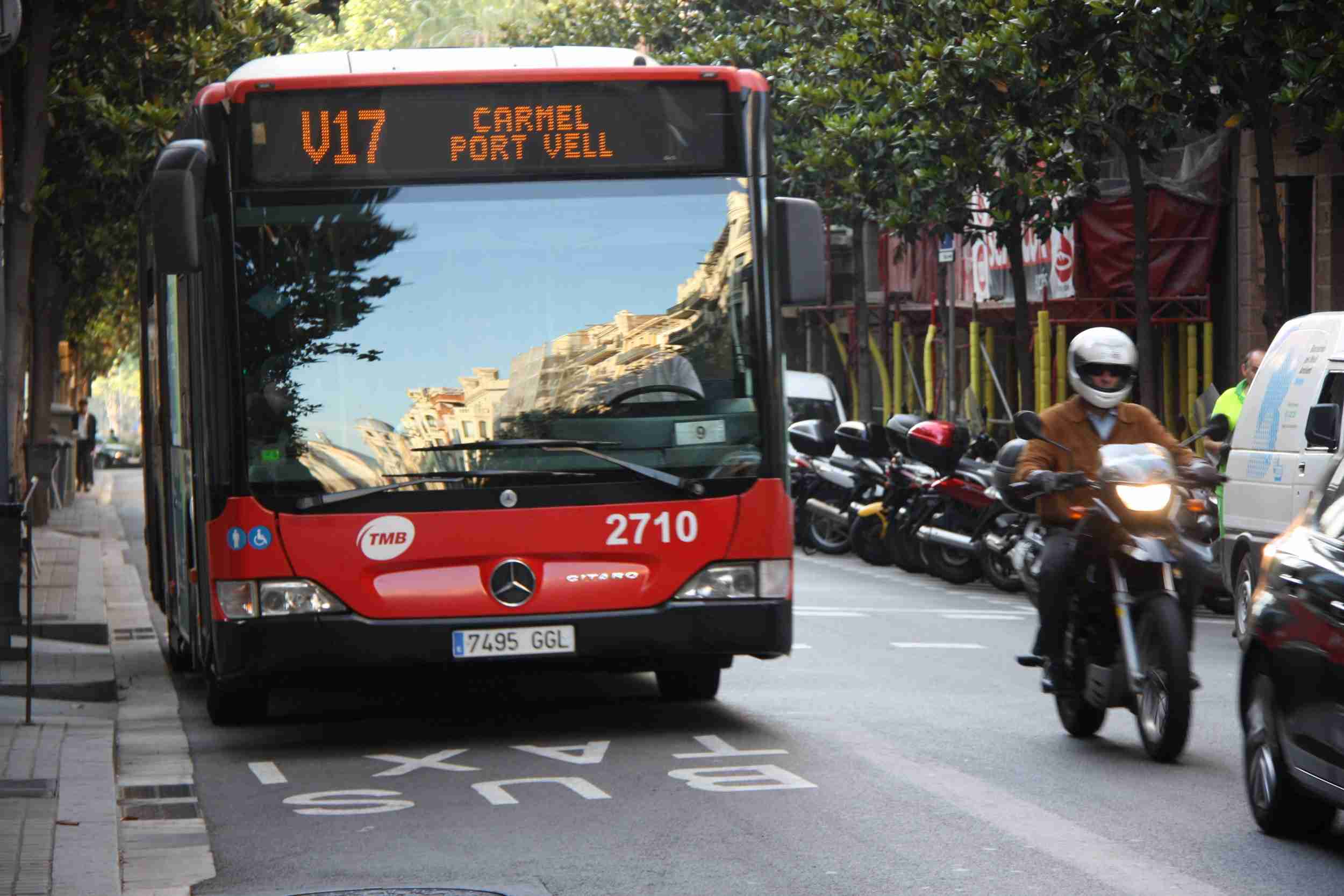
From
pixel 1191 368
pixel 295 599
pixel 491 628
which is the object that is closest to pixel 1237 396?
pixel 491 628

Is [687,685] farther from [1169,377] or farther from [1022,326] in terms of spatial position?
[1169,377]

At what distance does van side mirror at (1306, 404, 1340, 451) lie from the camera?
12750mm

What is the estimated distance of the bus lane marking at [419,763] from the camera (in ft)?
29.7

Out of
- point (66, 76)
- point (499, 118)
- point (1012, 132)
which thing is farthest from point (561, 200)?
point (66, 76)

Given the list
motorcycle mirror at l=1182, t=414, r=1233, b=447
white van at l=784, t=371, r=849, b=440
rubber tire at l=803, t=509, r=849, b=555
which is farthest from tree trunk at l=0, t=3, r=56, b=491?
white van at l=784, t=371, r=849, b=440

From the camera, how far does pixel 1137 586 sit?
909 centimetres

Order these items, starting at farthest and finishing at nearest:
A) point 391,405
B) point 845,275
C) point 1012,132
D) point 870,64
Answer: point 845,275 < point 870,64 < point 1012,132 < point 391,405

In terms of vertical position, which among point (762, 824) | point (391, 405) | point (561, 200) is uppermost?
point (561, 200)

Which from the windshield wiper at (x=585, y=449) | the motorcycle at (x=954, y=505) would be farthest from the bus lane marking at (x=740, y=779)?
the motorcycle at (x=954, y=505)

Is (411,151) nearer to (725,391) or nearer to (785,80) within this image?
(725,391)

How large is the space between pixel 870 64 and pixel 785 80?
5.71 m

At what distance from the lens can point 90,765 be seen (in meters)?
9.20

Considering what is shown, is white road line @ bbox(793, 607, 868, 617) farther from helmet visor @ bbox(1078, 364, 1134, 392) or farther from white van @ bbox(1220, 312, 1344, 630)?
helmet visor @ bbox(1078, 364, 1134, 392)

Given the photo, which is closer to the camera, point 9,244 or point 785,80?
point 9,244
